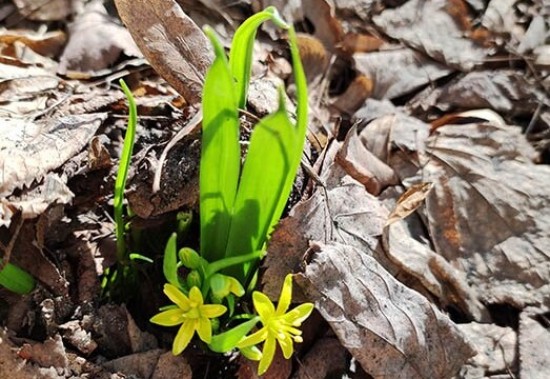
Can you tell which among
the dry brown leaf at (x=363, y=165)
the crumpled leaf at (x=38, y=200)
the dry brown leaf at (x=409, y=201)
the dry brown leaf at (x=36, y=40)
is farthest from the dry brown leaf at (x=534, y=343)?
the dry brown leaf at (x=36, y=40)

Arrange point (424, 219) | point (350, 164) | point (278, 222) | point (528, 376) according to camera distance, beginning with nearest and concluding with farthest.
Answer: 1. point (278, 222)
2. point (528, 376)
3. point (350, 164)
4. point (424, 219)

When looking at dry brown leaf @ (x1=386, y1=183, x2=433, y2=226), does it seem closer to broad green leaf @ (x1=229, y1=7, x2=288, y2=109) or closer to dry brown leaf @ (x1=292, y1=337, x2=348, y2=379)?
dry brown leaf @ (x1=292, y1=337, x2=348, y2=379)

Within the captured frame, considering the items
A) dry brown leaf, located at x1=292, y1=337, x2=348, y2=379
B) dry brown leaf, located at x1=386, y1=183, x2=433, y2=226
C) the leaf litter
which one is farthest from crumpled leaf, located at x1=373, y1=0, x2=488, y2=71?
dry brown leaf, located at x1=292, y1=337, x2=348, y2=379

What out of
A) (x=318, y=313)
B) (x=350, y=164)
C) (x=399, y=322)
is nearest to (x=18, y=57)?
(x=350, y=164)

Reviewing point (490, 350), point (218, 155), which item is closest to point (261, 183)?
point (218, 155)

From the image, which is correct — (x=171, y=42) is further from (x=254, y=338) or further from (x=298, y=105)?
(x=254, y=338)

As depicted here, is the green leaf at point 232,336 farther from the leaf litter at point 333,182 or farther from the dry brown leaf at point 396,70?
the dry brown leaf at point 396,70

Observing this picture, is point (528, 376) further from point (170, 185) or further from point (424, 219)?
point (170, 185)
